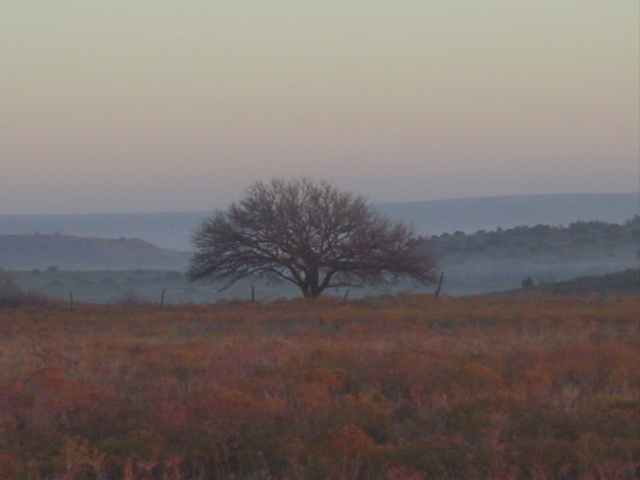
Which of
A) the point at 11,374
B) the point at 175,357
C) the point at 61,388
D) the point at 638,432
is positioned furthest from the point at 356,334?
the point at 638,432

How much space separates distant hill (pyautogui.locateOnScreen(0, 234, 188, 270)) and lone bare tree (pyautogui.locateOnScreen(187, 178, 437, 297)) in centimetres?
10336

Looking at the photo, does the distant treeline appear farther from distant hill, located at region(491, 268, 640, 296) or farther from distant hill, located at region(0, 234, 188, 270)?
distant hill, located at region(0, 234, 188, 270)

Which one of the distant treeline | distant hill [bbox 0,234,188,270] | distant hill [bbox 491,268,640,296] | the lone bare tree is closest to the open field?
the lone bare tree

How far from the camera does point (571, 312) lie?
972 inches

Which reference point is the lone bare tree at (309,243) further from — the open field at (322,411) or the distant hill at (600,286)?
the open field at (322,411)

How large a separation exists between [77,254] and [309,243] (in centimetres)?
11979

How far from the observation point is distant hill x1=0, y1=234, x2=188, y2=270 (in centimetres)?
14050

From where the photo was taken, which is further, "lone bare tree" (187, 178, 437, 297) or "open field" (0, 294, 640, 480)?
"lone bare tree" (187, 178, 437, 297)

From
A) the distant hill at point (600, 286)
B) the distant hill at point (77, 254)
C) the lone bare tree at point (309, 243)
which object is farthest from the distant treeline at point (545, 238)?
the distant hill at point (77, 254)

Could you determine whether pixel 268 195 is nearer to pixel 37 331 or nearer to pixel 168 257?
pixel 37 331

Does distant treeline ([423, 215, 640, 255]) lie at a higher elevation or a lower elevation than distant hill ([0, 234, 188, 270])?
higher

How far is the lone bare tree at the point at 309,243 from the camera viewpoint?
116 ft

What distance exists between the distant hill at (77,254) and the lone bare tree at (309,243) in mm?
103360

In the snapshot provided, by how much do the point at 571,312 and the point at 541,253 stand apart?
204 feet
